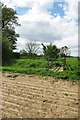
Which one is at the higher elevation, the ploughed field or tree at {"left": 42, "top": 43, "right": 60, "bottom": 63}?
tree at {"left": 42, "top": 43, "right": 60, "bottom": 63}

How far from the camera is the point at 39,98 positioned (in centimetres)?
703

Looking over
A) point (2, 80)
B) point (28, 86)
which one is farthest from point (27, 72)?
point (28, 86)

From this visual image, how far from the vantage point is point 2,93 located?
773cm

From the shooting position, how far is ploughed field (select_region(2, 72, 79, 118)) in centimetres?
581

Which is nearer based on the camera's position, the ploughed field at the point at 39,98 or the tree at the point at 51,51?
the ploughed field at the point at 39,98

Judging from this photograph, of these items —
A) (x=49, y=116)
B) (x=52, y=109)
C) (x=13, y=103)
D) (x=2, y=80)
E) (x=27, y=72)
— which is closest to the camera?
(x=49, y=116)

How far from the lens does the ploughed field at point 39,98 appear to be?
5.81m

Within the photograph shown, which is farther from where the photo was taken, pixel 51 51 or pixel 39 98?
pixel 51 51

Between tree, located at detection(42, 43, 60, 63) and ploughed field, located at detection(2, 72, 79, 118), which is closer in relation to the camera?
ploughed field, located at detection(2, 72, 79, 118)

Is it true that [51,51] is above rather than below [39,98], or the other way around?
above

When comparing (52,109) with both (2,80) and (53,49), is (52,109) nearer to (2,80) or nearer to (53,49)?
(2,80)

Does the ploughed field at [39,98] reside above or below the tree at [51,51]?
below

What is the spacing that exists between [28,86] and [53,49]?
17425mm

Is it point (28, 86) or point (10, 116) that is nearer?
point (10, 116)
